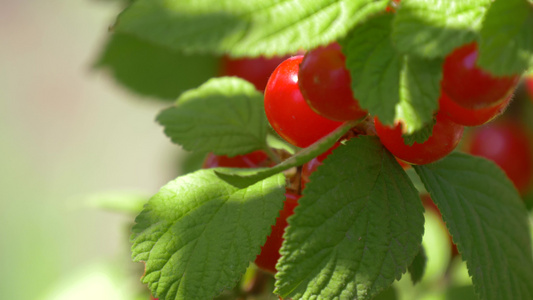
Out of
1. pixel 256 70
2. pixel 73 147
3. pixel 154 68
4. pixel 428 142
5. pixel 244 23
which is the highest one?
pixel 73 147

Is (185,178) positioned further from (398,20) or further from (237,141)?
(398,20)

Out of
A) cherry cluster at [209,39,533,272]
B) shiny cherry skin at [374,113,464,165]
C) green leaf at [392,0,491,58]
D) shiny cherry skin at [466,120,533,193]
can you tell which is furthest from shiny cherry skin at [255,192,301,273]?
shiny cherry skin at [466,120,533,193]

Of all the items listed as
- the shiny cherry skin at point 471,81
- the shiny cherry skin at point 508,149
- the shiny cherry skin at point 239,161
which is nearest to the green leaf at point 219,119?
the shiny cherry skin at point 239,161

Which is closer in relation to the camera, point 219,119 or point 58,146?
point 219,119

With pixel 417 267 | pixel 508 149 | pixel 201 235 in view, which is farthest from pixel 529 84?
pixel 201 235

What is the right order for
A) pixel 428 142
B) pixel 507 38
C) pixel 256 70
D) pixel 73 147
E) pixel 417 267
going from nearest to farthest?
pixel 507 38 → pixel 428 142 → pixel 417 267 → pixel 256 70 → pixel 73 147

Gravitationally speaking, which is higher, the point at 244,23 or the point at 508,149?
the point at 244,23

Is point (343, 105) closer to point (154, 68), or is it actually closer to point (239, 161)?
point (239, 161)

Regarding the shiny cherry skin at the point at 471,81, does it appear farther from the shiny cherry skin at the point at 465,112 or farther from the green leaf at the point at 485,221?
the green leaf at the point at 485,221
